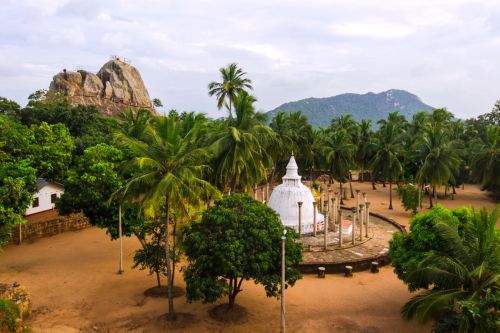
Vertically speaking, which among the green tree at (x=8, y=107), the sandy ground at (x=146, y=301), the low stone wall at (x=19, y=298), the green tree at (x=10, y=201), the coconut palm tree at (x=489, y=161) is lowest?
the sandy ground at (x=146, y=301)

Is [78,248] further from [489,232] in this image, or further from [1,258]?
[489,232]

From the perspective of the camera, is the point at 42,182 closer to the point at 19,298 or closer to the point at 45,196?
the point at 45,196

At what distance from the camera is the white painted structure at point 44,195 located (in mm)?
32781

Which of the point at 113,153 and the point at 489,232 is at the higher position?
the point at 113,153

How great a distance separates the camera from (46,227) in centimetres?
2942

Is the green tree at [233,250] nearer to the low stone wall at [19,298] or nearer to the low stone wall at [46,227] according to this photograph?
the low stone wall at [19,298]

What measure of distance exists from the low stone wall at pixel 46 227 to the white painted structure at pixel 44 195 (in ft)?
12.5

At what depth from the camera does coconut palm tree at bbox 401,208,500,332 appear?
40.6ft

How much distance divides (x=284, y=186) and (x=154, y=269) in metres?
13.1

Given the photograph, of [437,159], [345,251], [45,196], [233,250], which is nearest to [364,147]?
[437,159]

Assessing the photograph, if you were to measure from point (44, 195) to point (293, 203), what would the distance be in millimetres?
20882

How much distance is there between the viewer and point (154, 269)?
19078mm

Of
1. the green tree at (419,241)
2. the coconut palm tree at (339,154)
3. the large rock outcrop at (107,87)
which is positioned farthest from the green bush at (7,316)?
the large rock outcrop at (107,87)

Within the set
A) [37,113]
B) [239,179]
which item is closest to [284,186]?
[239,179]
